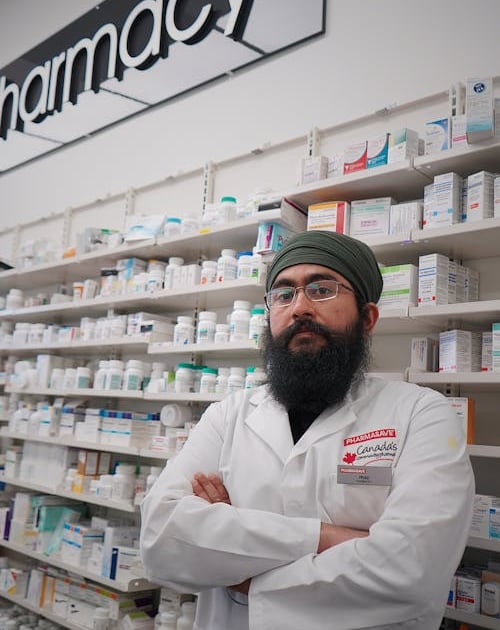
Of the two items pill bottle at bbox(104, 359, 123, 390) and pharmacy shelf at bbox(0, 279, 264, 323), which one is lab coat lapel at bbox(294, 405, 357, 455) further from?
pill bottle at bbox(104, 359, 123, 390)

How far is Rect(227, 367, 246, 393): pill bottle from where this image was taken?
262 centimetres

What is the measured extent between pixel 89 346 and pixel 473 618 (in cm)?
237

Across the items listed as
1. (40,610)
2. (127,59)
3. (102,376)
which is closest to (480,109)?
(102,376)

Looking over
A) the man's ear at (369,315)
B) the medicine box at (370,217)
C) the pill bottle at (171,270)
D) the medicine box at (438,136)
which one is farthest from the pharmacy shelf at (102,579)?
the medicine box at (438,136)

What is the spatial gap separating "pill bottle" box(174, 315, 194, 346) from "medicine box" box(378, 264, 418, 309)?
1.08m

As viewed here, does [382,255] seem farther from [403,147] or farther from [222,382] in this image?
[222,382]

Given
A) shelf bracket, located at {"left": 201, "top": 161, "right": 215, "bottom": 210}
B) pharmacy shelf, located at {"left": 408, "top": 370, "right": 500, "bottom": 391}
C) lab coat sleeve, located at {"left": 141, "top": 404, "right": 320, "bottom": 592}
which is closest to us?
lab coat sleeve, located at {"left": 141, "top": 404, "right": 320, "bottom": 592}

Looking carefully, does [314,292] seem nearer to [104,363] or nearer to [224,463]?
[224,463]

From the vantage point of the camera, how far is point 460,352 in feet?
6.82

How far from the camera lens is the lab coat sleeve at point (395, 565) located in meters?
1.29

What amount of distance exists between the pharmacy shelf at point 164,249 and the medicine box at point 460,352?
2.83 feet

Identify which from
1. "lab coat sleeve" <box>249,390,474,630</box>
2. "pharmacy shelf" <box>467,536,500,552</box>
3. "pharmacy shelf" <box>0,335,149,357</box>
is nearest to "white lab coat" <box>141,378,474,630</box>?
"lab coat sleeve" <box>249,390,474,630</box>

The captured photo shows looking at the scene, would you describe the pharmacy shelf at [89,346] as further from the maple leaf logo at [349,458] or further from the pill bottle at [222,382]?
the maple leaf logo at [349,458]

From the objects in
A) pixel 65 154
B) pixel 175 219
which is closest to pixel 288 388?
pixel 175 219
